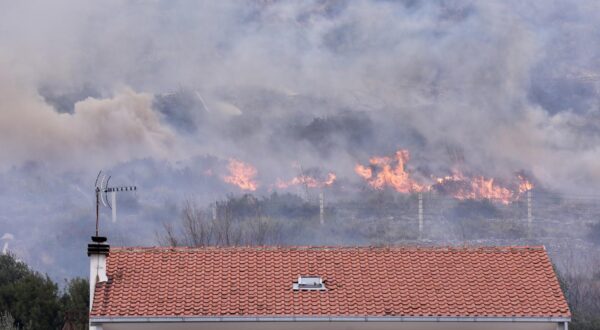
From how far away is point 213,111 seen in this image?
168500 millimetres

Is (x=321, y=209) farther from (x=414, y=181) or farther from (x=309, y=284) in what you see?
(x=309, y=284)

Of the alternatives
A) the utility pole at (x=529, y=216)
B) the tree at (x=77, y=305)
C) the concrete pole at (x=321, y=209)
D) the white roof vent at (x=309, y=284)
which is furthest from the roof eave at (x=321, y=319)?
the concrete pole at (x=321, y=209)

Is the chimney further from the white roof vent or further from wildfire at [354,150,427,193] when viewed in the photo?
wildfire at [354,150,427,193]

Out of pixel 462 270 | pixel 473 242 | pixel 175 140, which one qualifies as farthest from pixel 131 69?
pixel 462 270

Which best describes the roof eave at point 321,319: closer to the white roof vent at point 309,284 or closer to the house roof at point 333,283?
the house roof at point 333,283

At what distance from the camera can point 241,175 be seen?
158500 millimetres

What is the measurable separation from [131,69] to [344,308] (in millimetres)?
134916

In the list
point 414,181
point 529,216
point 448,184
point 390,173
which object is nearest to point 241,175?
point 390,173

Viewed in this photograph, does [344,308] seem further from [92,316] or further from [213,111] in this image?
[213,111]

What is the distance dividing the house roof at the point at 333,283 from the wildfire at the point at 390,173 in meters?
122

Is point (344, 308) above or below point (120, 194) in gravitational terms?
below

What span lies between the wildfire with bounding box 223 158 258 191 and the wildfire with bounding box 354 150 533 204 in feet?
42.9

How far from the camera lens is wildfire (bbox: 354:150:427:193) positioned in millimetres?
159500

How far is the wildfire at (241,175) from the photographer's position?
155 meters
